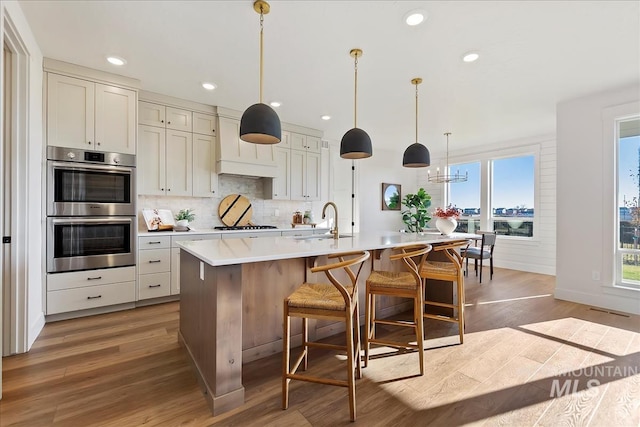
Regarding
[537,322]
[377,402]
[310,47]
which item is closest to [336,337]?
[377,402]

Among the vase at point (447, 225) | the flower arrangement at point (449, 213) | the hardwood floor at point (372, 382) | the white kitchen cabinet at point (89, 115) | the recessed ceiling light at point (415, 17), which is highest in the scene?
the recessed ceiling light at point (415, 17)

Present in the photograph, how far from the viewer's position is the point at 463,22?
2.30 metres

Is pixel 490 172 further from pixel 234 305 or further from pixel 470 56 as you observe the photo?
pixel 234 305

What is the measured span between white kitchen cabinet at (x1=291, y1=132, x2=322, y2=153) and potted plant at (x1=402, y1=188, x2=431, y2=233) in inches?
114

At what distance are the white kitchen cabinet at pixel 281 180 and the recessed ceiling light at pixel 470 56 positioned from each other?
296 centimetres

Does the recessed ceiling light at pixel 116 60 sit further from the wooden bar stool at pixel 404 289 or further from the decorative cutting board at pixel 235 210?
the wooden bar stool at pixel 404 289

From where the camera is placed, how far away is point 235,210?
466 centimetres

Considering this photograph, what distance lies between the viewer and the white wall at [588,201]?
3535mm

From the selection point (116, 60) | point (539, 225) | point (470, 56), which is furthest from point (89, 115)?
point (539, 225)

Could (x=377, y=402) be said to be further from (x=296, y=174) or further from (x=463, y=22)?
(x=296, y=174)

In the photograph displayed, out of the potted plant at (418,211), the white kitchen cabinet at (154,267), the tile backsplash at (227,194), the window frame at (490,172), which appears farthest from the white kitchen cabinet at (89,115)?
the window frame at (490,172)

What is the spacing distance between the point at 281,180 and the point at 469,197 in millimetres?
4496

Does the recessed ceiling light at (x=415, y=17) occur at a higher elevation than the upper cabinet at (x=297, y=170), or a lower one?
higher

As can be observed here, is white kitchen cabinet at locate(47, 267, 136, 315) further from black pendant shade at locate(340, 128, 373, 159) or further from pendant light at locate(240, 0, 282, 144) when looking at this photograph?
black pendant shade at locate(340, 128, 373, 159)
